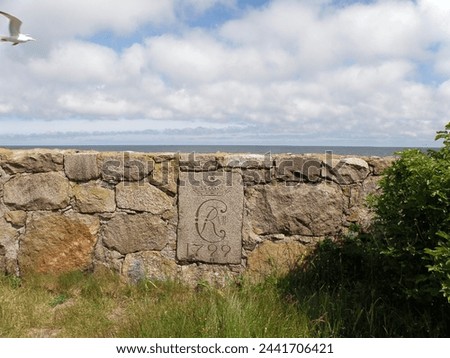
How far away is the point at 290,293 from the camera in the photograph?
3932 millimetres

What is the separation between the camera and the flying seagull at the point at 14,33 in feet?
13.8

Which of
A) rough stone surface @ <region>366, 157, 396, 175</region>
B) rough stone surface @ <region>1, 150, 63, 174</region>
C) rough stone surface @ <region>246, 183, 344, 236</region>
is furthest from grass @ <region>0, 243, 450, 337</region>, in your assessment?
rough stone surface @ <region>1, 150, 63, 174</region>

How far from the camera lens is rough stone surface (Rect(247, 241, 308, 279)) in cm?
430

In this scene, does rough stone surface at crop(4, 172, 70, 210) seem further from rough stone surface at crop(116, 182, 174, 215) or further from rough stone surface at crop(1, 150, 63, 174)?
rough stone surface at crop(116, 182, 174, 215)

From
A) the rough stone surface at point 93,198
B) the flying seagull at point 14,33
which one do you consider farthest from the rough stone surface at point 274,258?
the flying seagull at point 14,33

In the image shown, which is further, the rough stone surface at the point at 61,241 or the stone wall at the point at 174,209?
the rough stone surface at the point at 61,241

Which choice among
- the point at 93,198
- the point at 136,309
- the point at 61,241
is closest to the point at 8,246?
the point at 61,241

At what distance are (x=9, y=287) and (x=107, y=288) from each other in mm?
975

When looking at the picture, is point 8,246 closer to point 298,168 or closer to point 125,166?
point 125,166

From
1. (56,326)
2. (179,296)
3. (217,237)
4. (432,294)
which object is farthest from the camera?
(217,237)

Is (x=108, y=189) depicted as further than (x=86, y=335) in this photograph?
Yes

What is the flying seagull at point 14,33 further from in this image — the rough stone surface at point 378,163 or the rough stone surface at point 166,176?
the rough stone surface at point 378,163
